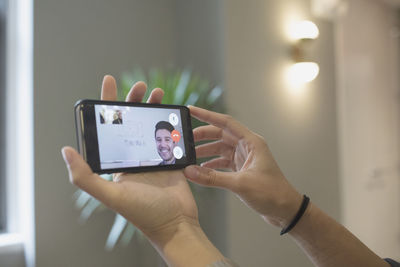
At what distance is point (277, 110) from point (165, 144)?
1.50 m

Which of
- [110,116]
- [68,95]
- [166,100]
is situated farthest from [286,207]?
[68,95]

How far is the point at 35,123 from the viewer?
173 cm

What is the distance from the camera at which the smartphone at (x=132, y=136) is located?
0.74 m

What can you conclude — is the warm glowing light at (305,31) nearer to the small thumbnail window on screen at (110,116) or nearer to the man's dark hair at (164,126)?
the man's dark hair at (164,126)

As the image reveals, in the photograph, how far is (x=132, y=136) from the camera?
821 mm

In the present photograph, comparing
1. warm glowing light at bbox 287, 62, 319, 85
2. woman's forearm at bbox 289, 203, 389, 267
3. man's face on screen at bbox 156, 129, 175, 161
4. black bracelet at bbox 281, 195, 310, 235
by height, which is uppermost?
warm glowing light at bbox 287, 62, 319, 85

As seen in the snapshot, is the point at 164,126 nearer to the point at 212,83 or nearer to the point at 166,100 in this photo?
the point at 166,100

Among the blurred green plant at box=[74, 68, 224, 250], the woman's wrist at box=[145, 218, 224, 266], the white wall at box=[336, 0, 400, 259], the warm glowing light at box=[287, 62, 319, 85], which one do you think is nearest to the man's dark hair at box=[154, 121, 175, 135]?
A: the woman's wrist at box=[145, 218, 224, 266]

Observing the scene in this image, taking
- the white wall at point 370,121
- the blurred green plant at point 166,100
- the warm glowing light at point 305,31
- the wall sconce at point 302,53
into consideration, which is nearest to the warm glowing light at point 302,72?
the wall sconce at point 302,53

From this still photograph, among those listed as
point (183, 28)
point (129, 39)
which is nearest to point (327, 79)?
point (183, 28)

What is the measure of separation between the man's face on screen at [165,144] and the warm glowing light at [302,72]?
1650 mm

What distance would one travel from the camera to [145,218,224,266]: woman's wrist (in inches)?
26.1

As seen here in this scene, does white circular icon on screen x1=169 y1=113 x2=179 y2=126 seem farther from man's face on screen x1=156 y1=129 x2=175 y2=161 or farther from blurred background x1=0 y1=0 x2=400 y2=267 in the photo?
blurred background x1=0 y1=0 x2=400 y2=267

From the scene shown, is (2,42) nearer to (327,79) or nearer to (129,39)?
(129,39)
